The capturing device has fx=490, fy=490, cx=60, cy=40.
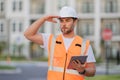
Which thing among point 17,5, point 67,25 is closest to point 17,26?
point 17,5

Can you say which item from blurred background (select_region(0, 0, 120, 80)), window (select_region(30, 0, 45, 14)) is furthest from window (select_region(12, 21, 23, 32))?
window (select_region(30, 0, 45, 14))

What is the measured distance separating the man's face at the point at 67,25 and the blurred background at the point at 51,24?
5415 centimetres

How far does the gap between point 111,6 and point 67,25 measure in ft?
188

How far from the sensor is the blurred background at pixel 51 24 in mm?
61656

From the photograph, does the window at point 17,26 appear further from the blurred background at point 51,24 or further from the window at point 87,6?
the window at point 87,6

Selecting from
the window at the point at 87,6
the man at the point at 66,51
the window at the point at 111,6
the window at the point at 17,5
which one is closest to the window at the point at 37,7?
the window at the point at 17,5

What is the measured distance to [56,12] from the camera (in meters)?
63.5

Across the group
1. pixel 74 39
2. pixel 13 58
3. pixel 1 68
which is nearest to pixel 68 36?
pixel 74 39

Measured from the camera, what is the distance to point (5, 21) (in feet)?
219

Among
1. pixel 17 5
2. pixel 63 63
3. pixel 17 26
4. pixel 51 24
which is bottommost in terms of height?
pixel 17 26

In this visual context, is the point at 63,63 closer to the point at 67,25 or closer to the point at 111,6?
the point at 67,25

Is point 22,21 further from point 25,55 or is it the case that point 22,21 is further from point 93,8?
point 93,8

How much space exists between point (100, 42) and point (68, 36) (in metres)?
55.7

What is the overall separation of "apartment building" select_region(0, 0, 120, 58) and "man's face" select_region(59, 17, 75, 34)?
54.7 m
